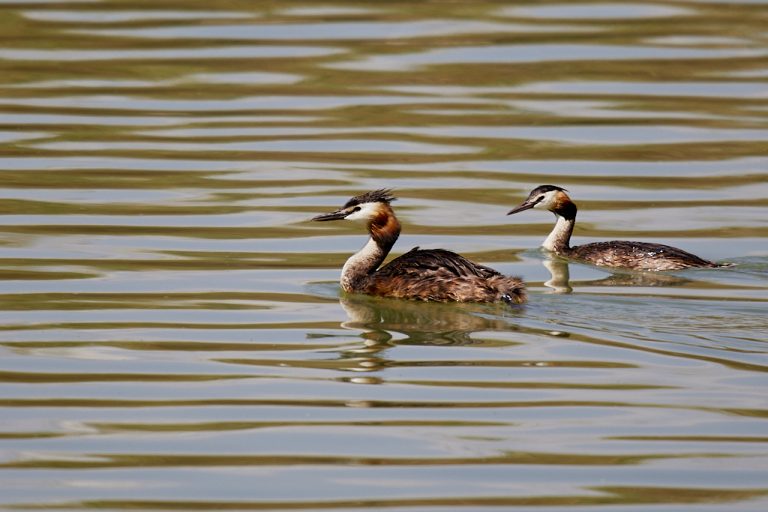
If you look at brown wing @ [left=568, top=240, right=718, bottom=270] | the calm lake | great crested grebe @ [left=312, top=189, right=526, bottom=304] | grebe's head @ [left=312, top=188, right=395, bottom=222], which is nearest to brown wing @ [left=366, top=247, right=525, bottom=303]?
great crested grebe @ [left=312, top=189, right=526, bottom=304]

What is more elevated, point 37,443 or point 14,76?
point 14,76

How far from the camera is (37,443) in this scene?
8.73 m

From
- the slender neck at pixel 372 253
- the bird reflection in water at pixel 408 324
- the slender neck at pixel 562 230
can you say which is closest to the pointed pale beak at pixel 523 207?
the slender neck at pixel 562 230

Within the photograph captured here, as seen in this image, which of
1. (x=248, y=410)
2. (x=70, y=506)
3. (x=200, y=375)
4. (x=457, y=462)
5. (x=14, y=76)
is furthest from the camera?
(x=14, y=76)

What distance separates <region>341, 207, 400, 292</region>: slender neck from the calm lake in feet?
0.75

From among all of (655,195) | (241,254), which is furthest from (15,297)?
(655,195)

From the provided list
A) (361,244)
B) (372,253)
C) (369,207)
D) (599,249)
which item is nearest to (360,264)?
(372,253)

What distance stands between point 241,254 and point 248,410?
14.7 feet

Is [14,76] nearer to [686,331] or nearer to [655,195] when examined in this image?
[655,195]

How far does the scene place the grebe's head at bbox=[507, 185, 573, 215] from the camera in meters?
14.6

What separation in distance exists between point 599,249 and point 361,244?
1996 mm

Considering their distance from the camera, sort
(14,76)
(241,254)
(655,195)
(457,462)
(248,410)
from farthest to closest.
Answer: (14,76), (655,195), (241,254), (248,410), (457,462)

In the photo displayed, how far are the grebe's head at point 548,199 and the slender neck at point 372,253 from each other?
74.7 inches

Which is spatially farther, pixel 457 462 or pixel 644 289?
pixel 644 289
